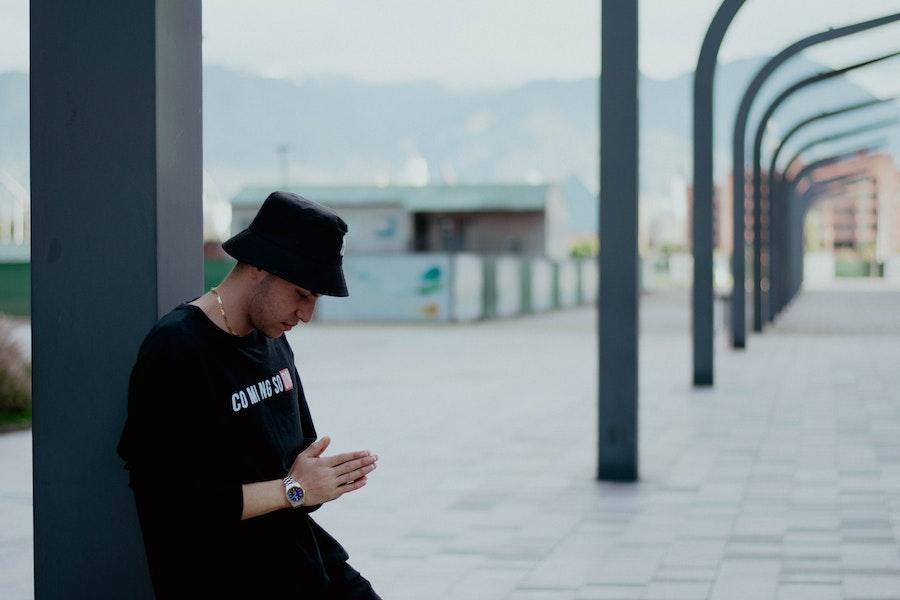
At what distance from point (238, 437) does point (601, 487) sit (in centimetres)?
573

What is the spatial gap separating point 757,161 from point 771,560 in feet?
60.6

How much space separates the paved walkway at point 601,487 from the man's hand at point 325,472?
2.82m

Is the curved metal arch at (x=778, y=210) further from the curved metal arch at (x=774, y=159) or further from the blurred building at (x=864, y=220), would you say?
the blurred building at (x=864, y=220)

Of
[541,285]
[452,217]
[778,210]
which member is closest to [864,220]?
[452,217]

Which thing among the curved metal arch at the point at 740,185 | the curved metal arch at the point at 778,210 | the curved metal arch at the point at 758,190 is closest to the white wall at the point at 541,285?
the curved metal arch at the point at 778,210

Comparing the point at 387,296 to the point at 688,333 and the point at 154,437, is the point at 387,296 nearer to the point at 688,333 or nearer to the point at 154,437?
the point at 688,333

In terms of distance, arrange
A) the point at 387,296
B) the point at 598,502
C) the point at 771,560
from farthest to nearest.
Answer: the point at 387,296 → the point at 598,502 → the point at 771,560

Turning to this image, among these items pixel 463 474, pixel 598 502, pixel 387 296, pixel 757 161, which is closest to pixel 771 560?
pixel 598 502

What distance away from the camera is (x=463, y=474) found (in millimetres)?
8719

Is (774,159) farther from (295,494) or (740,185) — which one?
(295,494)

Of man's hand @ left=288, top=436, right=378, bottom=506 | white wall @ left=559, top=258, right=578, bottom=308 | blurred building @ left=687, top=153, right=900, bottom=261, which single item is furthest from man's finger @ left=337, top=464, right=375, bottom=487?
blurred building @ left=687, top=153, right=900, bottom=261

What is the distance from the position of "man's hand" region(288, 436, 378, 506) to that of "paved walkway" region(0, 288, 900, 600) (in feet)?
9.24

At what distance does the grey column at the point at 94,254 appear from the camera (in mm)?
3244

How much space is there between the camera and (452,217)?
55.4 meters
